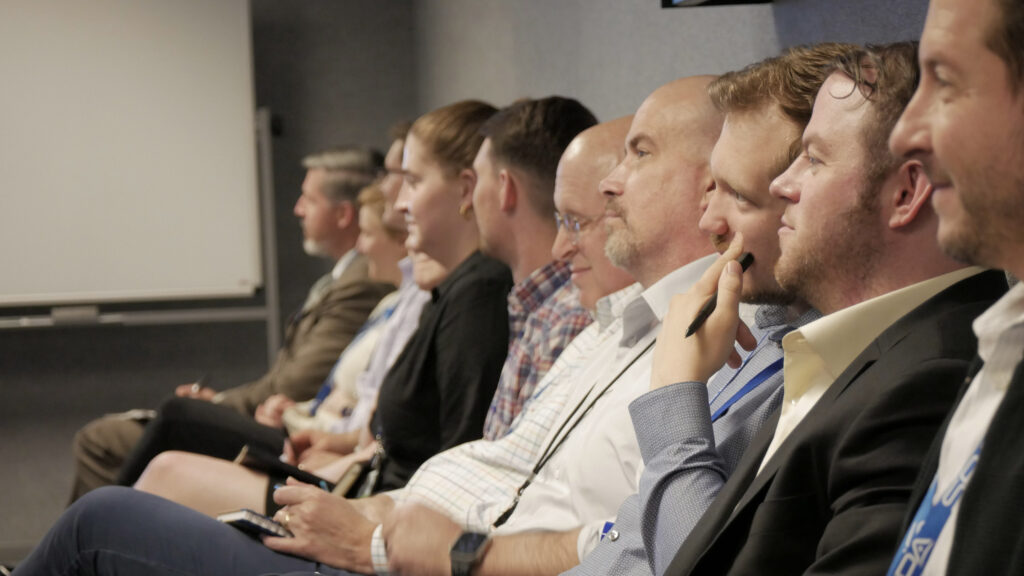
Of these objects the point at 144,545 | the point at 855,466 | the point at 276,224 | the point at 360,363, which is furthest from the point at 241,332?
the point at 855,466

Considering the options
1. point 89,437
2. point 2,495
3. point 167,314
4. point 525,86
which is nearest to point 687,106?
point 525,86

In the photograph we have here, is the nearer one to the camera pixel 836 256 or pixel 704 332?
pixel 836 256

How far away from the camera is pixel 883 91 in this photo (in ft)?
3.64

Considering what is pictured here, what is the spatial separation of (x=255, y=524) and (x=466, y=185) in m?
1.11

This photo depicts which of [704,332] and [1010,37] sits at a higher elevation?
[1010,37]

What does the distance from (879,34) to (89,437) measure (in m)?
2.97

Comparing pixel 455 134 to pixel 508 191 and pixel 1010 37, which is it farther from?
pixel 1010 37

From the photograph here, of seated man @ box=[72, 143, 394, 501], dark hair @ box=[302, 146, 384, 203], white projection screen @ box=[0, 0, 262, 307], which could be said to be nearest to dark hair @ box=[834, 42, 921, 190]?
seated man @ box=[72, 143, 394, 501]

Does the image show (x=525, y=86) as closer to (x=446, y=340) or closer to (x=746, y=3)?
(x=446, y=340)

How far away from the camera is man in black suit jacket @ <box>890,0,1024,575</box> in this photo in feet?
2.50

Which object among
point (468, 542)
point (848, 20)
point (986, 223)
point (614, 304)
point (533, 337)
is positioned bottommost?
point (468, 542)

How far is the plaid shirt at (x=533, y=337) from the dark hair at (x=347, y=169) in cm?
216

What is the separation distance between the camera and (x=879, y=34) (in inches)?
61.7

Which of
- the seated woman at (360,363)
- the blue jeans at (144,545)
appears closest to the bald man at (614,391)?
the blue jeans at (144,545)
